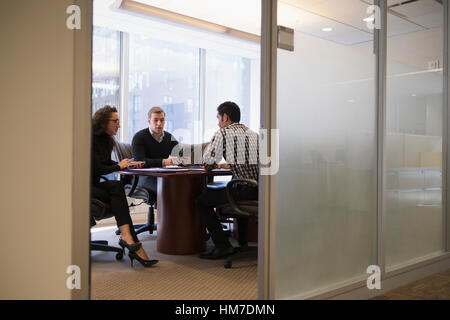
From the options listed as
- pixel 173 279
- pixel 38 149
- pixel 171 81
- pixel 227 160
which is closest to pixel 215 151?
pixel 227 160

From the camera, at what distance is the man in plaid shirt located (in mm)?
3371

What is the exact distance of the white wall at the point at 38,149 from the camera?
5.93 ft

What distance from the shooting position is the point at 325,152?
258 centimetres

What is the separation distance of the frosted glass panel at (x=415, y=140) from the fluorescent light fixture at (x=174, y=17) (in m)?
3.16

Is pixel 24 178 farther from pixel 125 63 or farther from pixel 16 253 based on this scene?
pixel 125 63

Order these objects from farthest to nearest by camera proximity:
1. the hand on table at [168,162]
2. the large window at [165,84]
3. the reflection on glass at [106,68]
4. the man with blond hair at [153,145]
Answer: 1. the large window at [165,84]
2. the reflection on glass at [106,68]
3. the man with blond hair at [153,145]
4. the hand on table at [168,162]

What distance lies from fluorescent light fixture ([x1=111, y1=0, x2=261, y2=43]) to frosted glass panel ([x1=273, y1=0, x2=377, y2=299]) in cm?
308

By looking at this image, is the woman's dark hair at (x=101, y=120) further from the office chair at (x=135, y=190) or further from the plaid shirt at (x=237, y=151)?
the plaid shirt at (x=237, y=151)

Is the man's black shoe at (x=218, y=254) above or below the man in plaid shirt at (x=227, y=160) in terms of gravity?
below

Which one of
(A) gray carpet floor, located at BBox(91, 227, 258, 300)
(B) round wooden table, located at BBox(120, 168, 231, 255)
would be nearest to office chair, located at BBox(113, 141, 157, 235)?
(B) round wooden table, located at BBox(120, 168, 231, 255)

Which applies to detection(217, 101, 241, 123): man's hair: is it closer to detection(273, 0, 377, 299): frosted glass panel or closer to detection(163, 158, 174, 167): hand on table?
detection(163, 158, 174, 167): hand on table

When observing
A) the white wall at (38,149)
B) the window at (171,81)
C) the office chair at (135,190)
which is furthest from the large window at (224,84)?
the white wall at (38,149)
